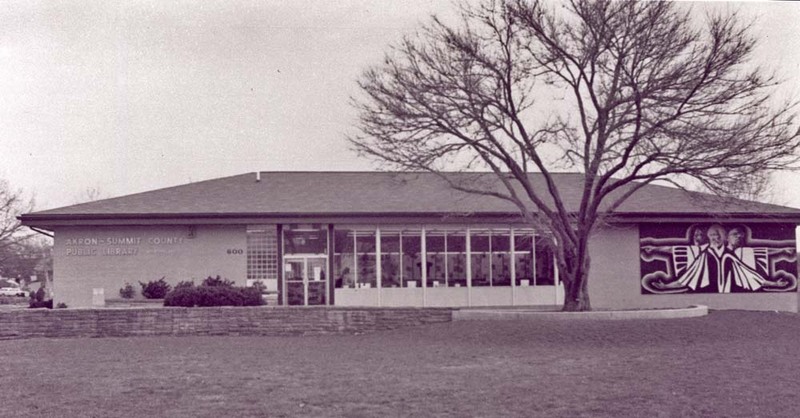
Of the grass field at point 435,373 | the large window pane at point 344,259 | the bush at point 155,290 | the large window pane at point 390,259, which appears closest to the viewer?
the grass field at point 435,373

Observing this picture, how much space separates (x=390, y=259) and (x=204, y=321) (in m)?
9.39

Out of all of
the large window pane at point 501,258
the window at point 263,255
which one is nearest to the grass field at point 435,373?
the window at point 263,255

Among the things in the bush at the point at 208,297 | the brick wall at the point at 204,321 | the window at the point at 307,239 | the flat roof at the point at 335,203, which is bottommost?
the brick wall at the point at 204,321

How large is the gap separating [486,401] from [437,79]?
38.7 feet

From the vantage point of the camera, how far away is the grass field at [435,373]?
10.8 metres

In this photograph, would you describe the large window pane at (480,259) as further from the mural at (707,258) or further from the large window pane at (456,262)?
the mural at (707,258)

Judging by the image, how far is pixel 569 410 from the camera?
10.6 meters

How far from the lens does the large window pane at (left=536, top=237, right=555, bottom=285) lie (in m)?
31.7

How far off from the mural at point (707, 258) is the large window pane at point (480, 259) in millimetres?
5332

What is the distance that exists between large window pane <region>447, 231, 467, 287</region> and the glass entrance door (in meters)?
4.17

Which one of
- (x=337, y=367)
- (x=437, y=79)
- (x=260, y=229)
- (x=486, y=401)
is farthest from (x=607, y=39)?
(x=260, y=229)

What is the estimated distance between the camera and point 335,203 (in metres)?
31.6

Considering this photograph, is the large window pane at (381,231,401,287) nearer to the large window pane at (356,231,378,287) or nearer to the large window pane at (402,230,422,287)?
the large window pane at (402,230,422,287)

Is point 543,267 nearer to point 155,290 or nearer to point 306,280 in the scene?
point 306,280
